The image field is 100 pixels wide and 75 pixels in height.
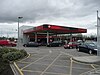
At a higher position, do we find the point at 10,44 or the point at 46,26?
the point at 46,26

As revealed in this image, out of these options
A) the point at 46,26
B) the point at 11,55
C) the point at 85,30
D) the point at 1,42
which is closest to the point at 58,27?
the point at 46,26

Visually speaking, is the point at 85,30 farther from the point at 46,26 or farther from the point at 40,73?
the point at 40,73

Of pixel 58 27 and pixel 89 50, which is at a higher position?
pixel 58 27

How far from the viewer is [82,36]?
97.5 meters

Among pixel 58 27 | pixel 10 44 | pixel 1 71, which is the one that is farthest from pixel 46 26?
pixel 1 71

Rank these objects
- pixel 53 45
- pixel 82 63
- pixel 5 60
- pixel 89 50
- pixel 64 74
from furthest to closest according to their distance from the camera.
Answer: pixel 53 45
pixel 89 50
pixel 5 60
pixel 82 63
pixel 64 74

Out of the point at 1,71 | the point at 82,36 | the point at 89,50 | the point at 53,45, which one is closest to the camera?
the point at 1,71

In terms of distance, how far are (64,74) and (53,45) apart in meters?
35.9

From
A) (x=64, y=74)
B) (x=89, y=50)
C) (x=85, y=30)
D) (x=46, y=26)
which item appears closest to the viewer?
(x=64, y=74)

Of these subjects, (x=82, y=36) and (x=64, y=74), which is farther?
(x=82, y=36)

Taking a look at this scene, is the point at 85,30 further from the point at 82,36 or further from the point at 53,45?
the point at 82,36

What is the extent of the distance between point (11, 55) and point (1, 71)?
4747mm

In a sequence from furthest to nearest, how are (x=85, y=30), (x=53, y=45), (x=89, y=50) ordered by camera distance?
(x=85, y=30) → (x=53, y=45) → (x=89, y=50)

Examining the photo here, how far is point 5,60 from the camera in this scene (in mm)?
19125
